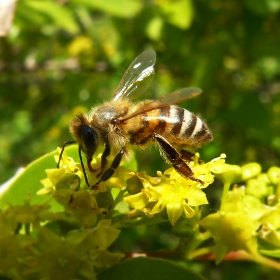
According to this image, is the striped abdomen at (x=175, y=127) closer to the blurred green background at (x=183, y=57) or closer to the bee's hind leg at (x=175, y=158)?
the bee's hind leg at (x=175, y=158)

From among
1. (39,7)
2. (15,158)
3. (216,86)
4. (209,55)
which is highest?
(39,7)

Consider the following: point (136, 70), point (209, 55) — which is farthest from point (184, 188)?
point (209, 55)

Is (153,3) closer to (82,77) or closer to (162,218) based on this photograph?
(82,77)

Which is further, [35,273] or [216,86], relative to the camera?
[216,86]

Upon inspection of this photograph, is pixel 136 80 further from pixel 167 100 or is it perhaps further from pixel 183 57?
pixel 183 57

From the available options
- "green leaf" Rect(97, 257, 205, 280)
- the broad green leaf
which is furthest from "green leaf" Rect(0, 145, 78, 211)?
the broad green leaf

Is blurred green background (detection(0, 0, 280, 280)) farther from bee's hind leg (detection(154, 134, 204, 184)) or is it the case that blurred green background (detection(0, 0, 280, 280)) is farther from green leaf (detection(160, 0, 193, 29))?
bee's hind leg (detection(154, 134, 204, 184))
